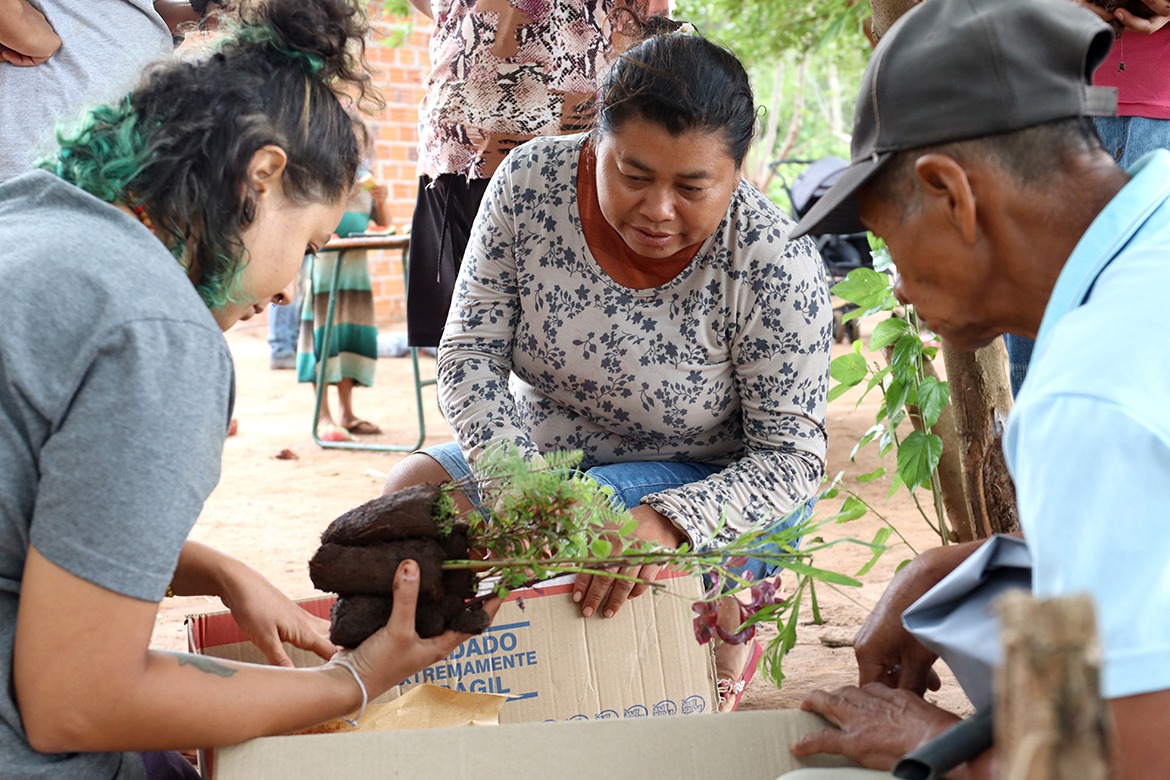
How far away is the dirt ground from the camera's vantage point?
3.64 m

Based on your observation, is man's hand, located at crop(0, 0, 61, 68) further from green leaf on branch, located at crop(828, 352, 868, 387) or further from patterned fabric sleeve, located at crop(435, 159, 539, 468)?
green leaf on branch, located at crop(828, 352, 868, 387)

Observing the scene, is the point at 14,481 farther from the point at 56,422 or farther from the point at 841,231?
the point at 841,231

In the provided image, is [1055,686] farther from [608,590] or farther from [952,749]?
[608,590]

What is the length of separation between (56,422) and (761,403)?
1.70 meters

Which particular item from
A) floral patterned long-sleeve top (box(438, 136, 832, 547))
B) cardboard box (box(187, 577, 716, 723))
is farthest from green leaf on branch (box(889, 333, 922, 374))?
cardboard box (box(187, 577, 716, 723))

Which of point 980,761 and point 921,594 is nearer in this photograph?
point 980,761

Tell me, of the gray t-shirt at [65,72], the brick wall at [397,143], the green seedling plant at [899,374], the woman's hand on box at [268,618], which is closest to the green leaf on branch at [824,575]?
the woman's hand on box at [268,618]

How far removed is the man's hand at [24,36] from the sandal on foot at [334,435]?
429cm

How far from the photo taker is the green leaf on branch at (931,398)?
302cm

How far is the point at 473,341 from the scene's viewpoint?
9.65 ft

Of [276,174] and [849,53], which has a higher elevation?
[849,53]

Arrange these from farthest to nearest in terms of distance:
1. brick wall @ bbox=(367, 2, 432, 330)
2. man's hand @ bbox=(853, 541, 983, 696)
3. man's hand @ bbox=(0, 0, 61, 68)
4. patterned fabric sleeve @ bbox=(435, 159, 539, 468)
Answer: brick wall @ bbox=(367, 2, 432, 330) → man's hand @ bbox=(0, 0, 61, 68) → patterned fabric sleeve @ bbox=(435, 159, 539, 468) → man's hand @ bbox=(853, 541, 983, 696)

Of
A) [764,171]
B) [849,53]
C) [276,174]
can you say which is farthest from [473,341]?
[764,171]

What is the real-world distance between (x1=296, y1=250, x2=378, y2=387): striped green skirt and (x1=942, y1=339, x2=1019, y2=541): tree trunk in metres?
4.58
